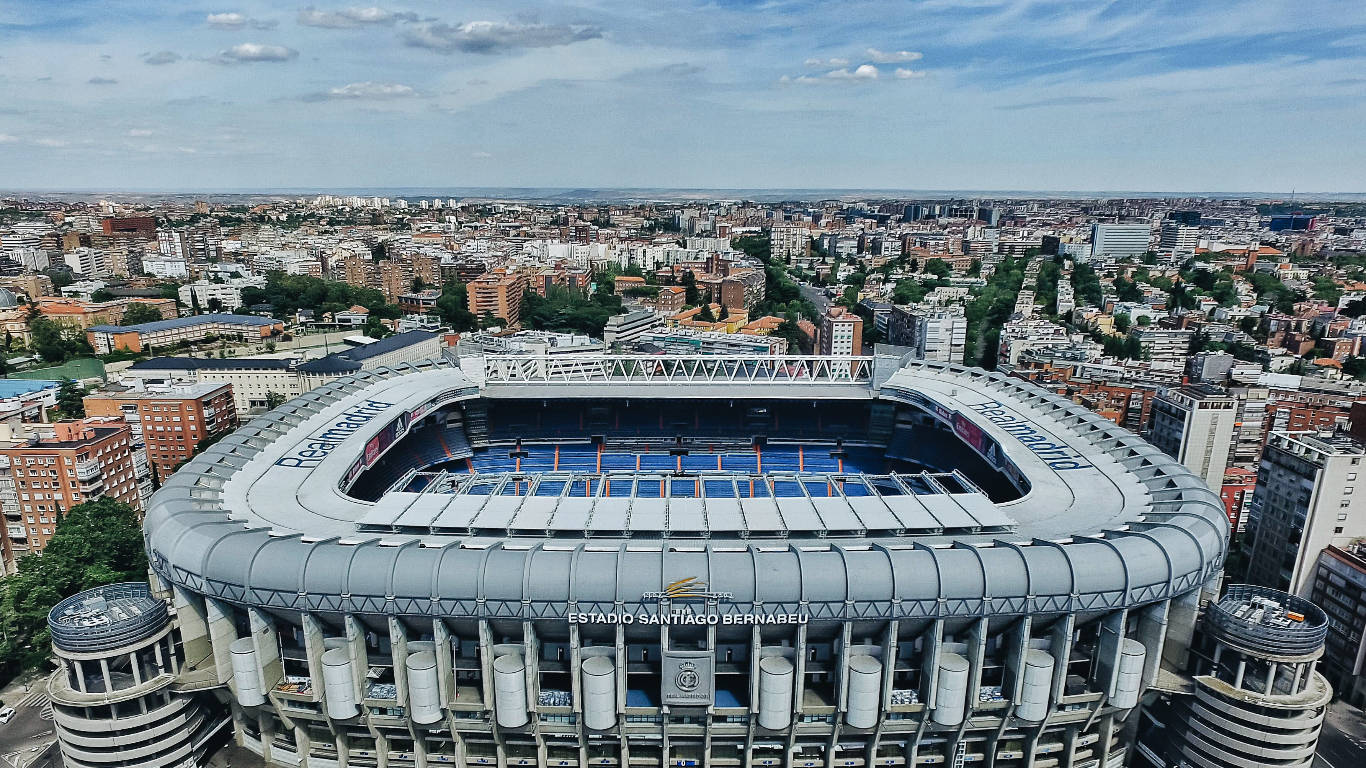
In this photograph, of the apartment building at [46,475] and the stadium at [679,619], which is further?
the apartment building at [46,475]

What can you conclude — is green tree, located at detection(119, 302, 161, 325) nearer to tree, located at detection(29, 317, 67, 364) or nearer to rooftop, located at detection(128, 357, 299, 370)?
tree, located at detection(29, 317, 67, 364)

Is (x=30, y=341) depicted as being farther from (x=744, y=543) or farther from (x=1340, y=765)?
(x=1340, y=765)

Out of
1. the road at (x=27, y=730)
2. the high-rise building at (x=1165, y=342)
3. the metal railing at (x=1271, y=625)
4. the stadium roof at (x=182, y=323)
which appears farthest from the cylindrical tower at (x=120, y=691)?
the high-rise building at (x=1165, y=342)

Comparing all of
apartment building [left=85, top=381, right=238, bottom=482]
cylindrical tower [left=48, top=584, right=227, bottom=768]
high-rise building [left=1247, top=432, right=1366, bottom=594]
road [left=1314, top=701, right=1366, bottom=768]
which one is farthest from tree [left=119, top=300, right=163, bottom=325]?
road [left=1314, top=701, right=1366, bottom=768]

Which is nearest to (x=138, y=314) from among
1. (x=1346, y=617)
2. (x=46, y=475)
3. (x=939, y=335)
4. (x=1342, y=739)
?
(x=46, y=475)

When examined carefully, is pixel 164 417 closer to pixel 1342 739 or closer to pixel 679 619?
pixel 679 619

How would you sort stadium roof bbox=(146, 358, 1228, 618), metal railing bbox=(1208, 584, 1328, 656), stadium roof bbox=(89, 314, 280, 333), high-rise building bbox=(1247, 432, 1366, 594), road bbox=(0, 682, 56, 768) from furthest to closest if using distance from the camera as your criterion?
stadium roof bbox=(89, 314, 280, 333), high-rise building bbox=(1247, 432, 1366, 594), road bbox=(0, 682, 56, 768), metal railing bbox=(1208, 584, 1328, 656), stadium roof bbox=(146, 358, 1228, 618)

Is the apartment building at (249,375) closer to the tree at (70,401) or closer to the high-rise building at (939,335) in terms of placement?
the tree at (70,401)
